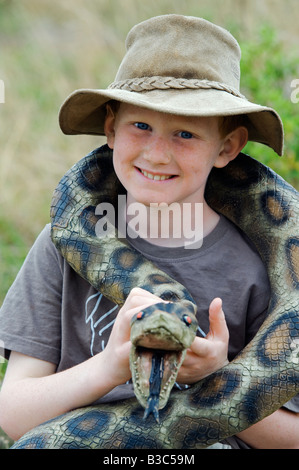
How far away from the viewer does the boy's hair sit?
2664mm

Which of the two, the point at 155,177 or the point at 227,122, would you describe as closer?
the point at 155,177

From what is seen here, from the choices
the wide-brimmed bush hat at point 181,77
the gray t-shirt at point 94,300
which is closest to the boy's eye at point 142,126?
the wide-brimmed bush hat at point 181,77

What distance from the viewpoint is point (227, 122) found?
2697mm

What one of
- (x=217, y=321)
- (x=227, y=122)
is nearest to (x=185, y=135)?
(x=227, y=122)

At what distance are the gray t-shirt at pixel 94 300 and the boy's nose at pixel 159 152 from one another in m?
0.42

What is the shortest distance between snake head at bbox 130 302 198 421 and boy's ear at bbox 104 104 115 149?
41.8 inches

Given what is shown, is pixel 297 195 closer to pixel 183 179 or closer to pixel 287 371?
pixel 183 179

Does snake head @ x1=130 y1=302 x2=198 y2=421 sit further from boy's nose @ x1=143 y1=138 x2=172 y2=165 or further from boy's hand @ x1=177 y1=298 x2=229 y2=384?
boy's nose @ x1=143 y1=138 x2=172 y2=165

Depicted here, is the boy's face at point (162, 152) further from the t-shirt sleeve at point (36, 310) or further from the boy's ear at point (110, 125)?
the t-shirt sleeve at point (36, 310)

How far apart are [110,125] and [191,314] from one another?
1.04m

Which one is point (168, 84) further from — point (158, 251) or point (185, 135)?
point (158, 251)

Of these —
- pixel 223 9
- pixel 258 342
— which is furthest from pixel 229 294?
pixel 223 9

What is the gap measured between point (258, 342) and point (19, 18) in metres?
8.81

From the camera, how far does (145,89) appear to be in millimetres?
2484
